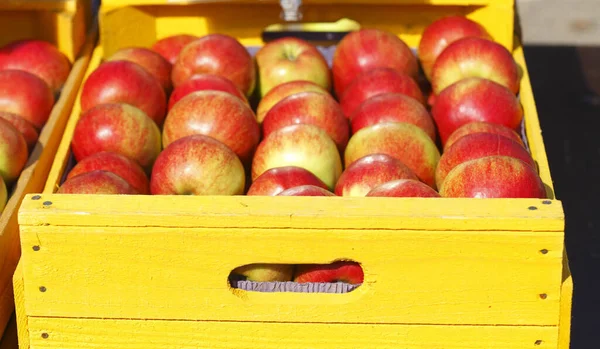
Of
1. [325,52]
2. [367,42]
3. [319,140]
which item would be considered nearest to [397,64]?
[367,42]

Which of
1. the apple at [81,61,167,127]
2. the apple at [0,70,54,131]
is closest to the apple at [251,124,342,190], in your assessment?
the apple at [81,61,167,127]

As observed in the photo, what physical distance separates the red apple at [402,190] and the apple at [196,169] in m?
0.39

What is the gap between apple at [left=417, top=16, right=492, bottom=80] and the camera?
2764mm

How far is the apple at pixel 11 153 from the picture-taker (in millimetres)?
2137

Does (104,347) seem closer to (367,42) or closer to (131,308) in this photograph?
(131,308)

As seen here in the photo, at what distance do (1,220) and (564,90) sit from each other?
10.4 feet

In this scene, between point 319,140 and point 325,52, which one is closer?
point 319,140

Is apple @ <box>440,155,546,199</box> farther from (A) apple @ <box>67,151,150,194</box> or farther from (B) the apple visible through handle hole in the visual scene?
(A) apple @ <box>67,151,150,194</box>

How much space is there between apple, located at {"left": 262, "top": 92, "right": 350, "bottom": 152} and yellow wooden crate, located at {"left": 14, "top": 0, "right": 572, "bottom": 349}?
693 millimetres

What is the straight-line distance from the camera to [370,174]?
198 cm

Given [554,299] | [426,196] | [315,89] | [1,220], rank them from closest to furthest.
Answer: [554,299] < [426,196] < [1,220] < [315,89]

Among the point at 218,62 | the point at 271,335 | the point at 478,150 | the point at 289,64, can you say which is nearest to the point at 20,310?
the point at 271,335

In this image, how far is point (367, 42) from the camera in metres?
2.72

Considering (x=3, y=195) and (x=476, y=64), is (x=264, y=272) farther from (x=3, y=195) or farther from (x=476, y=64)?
(x=476, y=64)
